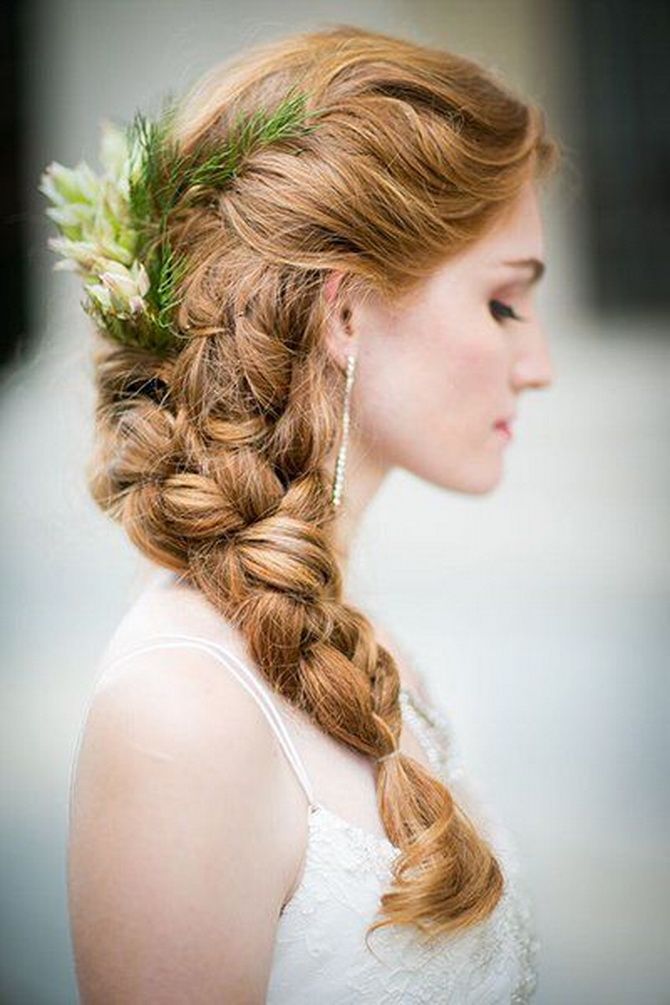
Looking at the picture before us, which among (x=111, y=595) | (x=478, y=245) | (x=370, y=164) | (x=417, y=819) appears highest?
(x=370, y=164)

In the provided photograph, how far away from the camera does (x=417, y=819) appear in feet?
4.21

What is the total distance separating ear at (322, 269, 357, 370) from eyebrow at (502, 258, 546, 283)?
0.77 ft

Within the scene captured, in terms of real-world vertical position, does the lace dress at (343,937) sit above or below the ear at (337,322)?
below

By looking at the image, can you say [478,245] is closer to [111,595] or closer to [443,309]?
[443,309]

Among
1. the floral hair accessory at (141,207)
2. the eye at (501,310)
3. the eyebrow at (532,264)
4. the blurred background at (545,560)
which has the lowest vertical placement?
the blurred background at (545,560)

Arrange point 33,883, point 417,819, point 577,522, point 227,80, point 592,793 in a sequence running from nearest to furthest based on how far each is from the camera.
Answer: point 417,819 → point 227,80 → point 33,883 → point 592,793 → point 577,522

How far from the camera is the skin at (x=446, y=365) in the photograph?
141cm

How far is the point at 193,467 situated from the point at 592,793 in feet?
7.84

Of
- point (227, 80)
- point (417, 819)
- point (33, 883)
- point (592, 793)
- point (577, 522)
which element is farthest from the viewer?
point (577, 522)

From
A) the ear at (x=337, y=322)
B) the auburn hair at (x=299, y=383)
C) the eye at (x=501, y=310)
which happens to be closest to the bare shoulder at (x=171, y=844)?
the auburn hair at (x=299, y=383)

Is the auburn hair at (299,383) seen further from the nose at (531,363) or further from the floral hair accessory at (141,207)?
the nose at (531,363)

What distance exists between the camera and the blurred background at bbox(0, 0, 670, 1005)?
9.32 ft

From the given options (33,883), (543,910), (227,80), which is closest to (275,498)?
(227,80)

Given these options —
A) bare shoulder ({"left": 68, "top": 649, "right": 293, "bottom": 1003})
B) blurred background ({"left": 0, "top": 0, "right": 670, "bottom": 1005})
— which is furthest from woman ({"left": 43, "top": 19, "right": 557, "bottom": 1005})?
blurred background ({"left": 0, "top": 0, "right": 670, "bottom": 1005})
